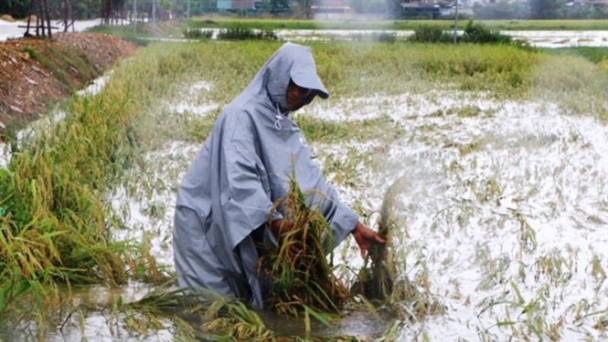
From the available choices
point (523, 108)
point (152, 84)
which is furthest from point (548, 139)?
point (152, 84)

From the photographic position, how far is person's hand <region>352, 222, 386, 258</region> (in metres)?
3.92

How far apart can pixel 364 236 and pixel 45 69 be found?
7383 millimetres

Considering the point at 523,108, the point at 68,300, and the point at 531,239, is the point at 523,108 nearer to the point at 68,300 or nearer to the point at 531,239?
the point at 531,239

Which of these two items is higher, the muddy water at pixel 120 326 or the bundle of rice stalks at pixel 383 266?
the bundle of rice stalks at pixel 383 266

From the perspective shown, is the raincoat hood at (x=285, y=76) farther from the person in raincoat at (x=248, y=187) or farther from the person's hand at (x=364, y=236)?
the person's hand at (x=364, y=236)

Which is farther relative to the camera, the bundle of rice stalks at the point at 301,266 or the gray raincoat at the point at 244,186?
the bundle of rice stalks at the point at 301,266

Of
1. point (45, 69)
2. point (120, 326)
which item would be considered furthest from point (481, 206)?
point (45, 69)

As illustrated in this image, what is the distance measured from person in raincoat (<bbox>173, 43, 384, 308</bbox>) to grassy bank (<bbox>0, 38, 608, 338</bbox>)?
0.47 m

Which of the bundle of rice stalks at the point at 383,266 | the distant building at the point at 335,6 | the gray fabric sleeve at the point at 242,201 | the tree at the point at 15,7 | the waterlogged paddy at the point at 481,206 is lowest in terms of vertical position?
the tree at the point at 15,7

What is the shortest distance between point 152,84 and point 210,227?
634cm

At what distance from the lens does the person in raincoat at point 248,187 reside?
12.2 feet

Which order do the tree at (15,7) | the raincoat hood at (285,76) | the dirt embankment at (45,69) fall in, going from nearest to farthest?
the raincoat hood at (285,76), the dirt embankment at (45,69), the tree at (15,7)

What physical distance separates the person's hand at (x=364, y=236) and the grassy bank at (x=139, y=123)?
783 millimetres

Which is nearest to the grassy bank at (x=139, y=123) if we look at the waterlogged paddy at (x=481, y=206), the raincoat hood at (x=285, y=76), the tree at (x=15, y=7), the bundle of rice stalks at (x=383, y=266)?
the waterlogged paddy at (x=481, y=206)
